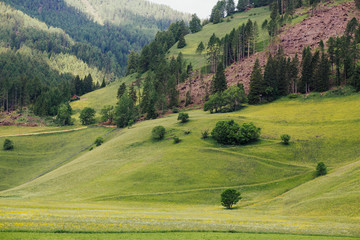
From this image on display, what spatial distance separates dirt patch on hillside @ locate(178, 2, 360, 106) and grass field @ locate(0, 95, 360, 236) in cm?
4891

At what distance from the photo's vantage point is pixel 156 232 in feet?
83.3

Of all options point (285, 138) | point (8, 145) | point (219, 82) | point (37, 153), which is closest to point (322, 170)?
point (285, 138)

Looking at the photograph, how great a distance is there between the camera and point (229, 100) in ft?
390

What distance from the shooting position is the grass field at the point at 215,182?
29.2 metres

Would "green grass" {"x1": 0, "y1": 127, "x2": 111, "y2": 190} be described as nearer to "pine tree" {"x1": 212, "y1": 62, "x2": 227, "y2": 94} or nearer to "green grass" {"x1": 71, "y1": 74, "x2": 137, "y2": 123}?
"green grass" {"x1": 71, "y1": 74, "x2": 137, "y2": 123}

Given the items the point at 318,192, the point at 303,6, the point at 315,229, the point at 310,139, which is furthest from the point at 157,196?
the point at 303,6

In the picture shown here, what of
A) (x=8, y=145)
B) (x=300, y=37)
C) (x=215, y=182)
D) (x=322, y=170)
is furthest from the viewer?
(x=300, y=37)

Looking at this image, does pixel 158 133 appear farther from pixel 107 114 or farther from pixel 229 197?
pixel 107 114

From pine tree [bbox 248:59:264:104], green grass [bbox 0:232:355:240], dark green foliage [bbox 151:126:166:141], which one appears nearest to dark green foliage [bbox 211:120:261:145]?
dark green foliage [bbox 151:126:166:141]

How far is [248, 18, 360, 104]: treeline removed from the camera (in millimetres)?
110812

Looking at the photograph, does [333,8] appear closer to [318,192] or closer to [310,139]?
[310,139]

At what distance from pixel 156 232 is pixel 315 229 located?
54.5ft

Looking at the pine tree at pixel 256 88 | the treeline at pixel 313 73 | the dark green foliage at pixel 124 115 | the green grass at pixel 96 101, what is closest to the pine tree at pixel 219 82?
the pine tree at pixel 256 88

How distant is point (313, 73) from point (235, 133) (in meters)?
59.0
